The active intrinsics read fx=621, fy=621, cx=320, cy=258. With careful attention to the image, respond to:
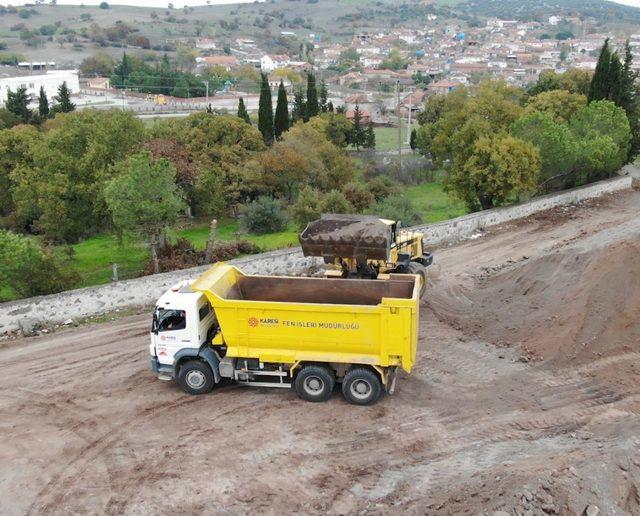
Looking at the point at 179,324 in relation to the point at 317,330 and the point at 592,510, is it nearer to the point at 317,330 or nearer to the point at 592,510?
the point at 317,330

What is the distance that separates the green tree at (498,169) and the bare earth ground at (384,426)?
9213mm

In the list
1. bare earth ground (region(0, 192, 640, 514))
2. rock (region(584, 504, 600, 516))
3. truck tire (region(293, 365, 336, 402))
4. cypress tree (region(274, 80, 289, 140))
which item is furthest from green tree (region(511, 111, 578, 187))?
rock (region(584, 504, 600, 516))

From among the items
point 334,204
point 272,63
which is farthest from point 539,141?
point 272,63

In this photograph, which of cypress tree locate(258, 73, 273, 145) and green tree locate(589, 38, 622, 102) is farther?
cypress tree locate(258, 73, 273, 145)

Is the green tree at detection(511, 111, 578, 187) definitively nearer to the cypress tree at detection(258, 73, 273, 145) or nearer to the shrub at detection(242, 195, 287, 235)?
the shrub at detection(242, 195, 287, 235)

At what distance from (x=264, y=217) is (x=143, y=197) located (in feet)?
28.2

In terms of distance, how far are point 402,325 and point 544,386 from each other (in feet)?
12.3

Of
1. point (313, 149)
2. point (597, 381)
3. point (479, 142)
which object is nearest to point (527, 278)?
point (597, 381)

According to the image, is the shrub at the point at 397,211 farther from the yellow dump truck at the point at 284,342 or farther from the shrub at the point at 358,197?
the yellow dump truck at the point at 284,342

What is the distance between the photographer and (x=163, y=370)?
1320cm

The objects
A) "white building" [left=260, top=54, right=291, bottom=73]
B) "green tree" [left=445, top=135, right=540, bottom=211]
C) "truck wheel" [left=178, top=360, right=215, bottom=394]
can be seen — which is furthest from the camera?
"white building" [left=260, top=54, right=291, bottom=73]

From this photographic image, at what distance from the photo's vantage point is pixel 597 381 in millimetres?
13305

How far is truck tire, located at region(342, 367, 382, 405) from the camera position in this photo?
487 inches

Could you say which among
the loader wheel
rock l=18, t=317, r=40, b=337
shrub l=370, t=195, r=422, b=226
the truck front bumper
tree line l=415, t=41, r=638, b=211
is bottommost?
rock l=18, t=317, r=40, b=337
